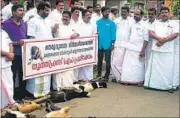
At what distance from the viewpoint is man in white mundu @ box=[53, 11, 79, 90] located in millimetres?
8211

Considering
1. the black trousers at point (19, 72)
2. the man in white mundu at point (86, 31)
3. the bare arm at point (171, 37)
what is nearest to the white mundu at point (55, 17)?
the man in white mundu at point (86, 31)

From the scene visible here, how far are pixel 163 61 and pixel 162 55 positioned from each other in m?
0.14

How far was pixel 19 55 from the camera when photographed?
737cm

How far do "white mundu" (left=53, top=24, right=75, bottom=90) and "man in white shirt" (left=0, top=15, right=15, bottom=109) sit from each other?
155 centimetres

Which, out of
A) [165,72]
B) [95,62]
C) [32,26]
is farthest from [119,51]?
[32,26]

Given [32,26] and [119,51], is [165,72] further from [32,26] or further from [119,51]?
[32,26]

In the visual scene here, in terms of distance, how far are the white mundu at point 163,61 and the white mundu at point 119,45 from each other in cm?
86

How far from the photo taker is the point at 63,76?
833 centimetres

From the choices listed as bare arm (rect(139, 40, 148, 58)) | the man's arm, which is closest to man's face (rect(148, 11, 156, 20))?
bare arm (rect(139, 40, 148, 58))

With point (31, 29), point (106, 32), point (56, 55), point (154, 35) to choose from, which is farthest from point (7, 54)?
point (106, 32)

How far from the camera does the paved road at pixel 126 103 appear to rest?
6879 mm

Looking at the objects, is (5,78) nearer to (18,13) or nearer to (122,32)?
(18,13)

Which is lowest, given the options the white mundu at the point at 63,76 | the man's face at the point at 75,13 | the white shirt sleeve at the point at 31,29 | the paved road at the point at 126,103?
the paved road at the point at 126,103

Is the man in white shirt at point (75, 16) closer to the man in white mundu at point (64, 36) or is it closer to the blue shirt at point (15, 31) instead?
the man in white mundu at point (64, 36)
